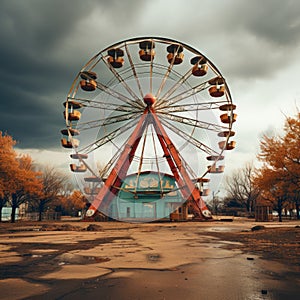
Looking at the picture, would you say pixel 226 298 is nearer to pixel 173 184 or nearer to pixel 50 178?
pixel 173 184

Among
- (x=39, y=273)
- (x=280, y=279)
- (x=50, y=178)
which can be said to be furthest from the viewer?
(x=50, y=178)

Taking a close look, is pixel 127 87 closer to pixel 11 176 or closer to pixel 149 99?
pixel 149 99

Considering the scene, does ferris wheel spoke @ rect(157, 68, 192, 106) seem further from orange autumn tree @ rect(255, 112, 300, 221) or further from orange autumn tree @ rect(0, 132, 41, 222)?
orange autumn tree @ rect(0, 132, 41, 222)

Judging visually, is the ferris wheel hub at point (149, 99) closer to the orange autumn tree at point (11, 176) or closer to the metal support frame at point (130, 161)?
the metal support frame at point (130, 161)

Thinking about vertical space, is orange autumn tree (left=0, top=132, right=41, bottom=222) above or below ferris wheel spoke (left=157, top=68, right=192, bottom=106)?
below

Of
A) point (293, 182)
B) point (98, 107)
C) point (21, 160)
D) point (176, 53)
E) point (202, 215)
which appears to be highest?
point (176, 53)

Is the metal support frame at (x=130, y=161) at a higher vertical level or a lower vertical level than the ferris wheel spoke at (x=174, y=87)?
lower

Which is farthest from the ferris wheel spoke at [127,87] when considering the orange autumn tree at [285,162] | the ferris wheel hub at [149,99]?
the orange autumn tree at [285,162]

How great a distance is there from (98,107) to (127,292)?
75.8 feet

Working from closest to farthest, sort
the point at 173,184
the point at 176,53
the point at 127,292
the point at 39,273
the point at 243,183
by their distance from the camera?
the point at 127,292, the point at 39,273, the point at 176,53, the point at 173,184, the point at 243,183

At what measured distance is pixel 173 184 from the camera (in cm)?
3616

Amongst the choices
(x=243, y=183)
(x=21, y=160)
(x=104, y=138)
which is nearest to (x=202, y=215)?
(x=104, y=138)

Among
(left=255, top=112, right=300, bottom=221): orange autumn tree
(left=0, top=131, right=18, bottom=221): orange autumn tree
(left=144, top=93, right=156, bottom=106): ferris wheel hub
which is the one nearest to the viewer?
(left=255, top=112, right=300, bottom=221): orange autumn tree

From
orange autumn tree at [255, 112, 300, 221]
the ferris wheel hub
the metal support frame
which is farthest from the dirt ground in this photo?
the ferris wheel hub
